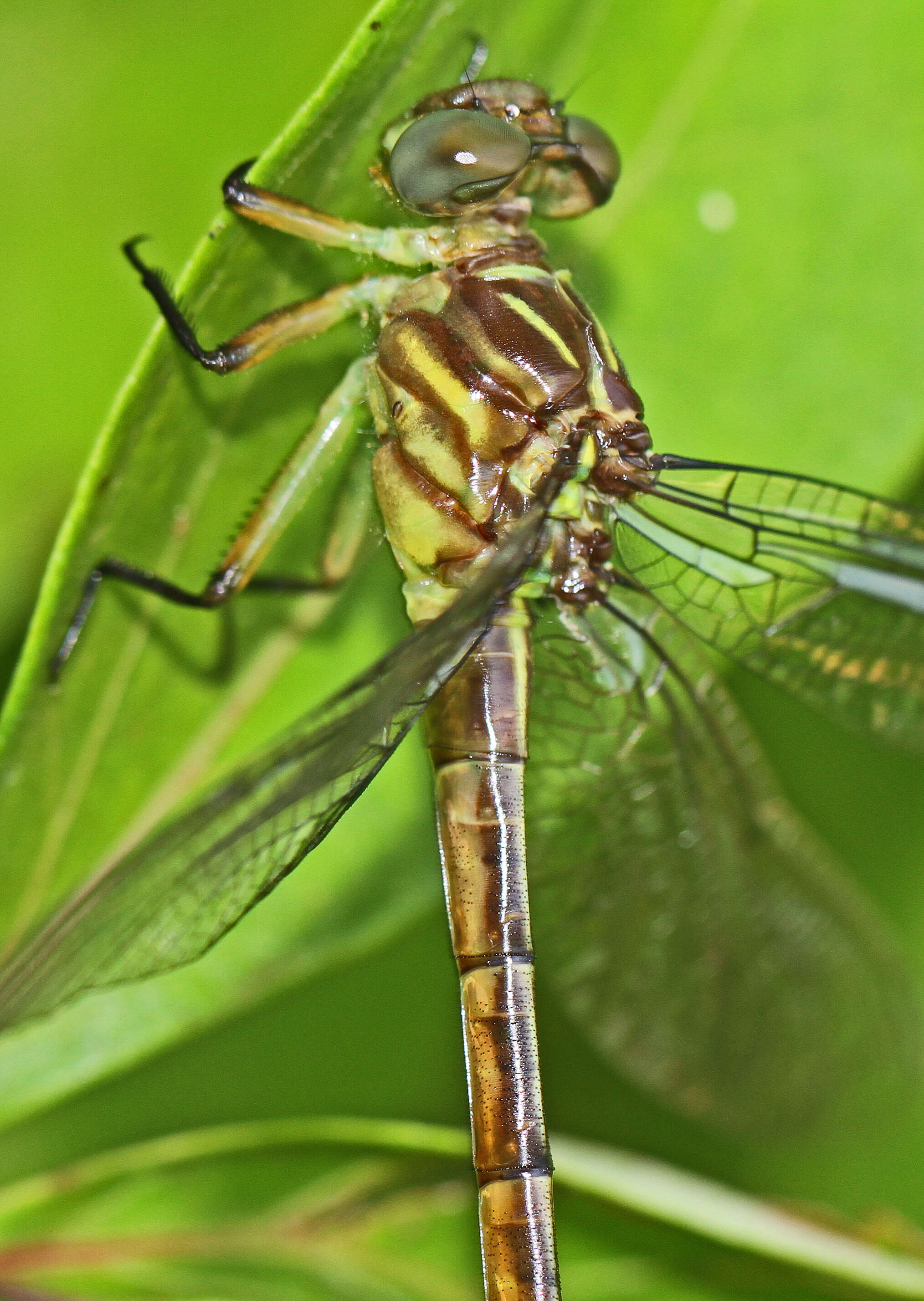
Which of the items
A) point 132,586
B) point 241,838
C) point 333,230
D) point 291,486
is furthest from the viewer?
point 291,486

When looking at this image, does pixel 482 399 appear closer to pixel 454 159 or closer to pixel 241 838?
pixel 454 159

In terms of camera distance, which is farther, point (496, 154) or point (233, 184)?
A: point (496, 154)

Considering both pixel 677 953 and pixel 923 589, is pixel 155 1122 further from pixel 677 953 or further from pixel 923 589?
pixel 923 589

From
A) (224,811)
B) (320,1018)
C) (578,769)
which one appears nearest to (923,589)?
(578,769)

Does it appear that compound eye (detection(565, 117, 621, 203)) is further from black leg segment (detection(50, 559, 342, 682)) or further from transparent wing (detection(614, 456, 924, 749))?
black leg segment (detection(50, 559, 342, 682))

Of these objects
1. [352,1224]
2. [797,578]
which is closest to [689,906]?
[797,578]

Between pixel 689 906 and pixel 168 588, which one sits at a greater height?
pixel 168 588
